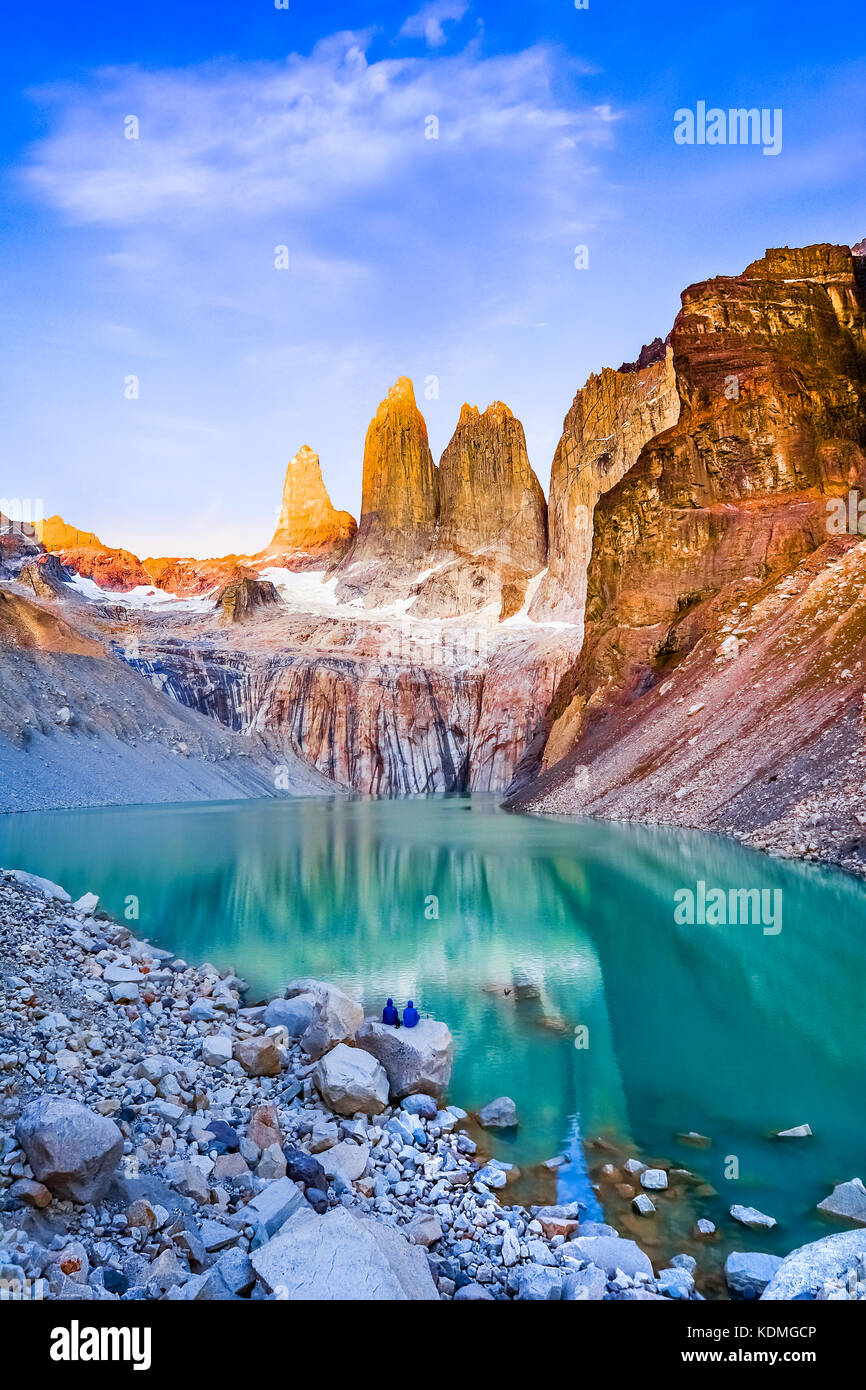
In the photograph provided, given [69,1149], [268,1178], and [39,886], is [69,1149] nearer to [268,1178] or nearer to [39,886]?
[268,1178]

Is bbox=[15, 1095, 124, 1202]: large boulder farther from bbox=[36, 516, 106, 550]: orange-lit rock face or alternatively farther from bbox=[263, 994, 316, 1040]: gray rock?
bbox=[36, 516, 106, 550]: orange-lit rock face

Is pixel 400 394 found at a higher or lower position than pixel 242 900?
higher

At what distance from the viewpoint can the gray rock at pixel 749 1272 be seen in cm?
566

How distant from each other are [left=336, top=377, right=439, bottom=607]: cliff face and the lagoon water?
9761 cm

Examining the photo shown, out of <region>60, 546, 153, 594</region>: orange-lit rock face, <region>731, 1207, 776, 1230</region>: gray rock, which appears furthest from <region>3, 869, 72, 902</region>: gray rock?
<region>60, 546, 153, 594</region>: orange-lit rock face

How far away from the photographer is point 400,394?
138m

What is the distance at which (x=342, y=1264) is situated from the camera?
16.3 feet

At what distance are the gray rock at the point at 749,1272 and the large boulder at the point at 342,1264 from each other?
6.97 feet

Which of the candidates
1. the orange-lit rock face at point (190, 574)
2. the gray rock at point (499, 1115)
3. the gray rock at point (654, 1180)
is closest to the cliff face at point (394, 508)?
the orange-lit rock face at point (190, 574)

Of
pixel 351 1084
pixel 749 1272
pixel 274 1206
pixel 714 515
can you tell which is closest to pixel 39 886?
pixel 351 1084

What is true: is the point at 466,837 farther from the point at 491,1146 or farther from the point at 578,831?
the point at 491,1146

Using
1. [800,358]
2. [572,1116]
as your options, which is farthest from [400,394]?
[572,1116]

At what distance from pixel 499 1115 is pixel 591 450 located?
106901mm
